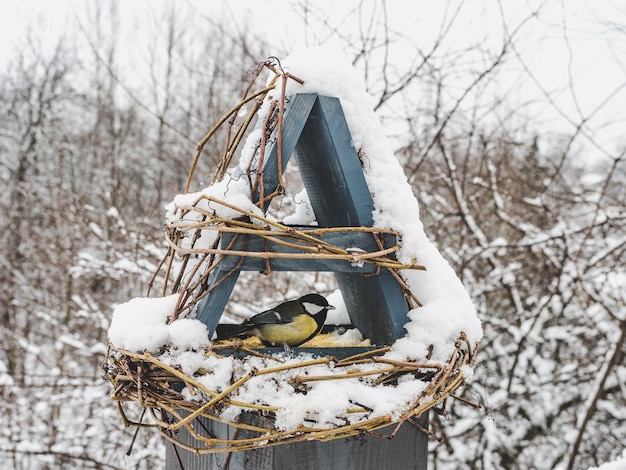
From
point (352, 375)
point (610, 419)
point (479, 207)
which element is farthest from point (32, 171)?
point (352, 375)

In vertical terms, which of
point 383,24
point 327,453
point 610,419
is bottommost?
point 610,419

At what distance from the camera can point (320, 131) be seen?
3.42ft

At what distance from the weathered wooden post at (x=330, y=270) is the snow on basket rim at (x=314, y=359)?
0.11 feet

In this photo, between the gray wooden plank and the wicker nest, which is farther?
the gray wooden plank

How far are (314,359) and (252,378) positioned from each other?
0.46 feet

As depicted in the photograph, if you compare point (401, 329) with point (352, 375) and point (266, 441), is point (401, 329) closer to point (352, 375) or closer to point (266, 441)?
point (352, 375)

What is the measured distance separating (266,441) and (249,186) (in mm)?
432

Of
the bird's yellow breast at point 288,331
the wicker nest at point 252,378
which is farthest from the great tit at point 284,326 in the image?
the wicker nest at point 252,378

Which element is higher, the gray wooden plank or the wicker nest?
the gray wooden plank

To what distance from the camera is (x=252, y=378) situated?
2.77 ft

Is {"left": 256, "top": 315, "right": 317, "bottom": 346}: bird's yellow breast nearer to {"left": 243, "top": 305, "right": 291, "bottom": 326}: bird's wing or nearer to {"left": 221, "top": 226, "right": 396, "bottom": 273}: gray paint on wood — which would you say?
{"left": 243, "top": 305, "right": 291, "bottom": 326}: bird's wing

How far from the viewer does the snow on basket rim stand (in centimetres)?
83

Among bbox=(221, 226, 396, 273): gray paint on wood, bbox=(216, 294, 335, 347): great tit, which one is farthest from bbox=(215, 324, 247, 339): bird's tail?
bbox=(221, 226, 396, 273): gray paint on wood

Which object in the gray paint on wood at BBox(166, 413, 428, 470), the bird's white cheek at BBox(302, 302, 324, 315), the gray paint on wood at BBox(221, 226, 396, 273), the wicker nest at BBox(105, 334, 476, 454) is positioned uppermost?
the gray paint on wood at BBox(221, 226, 396, 273)
